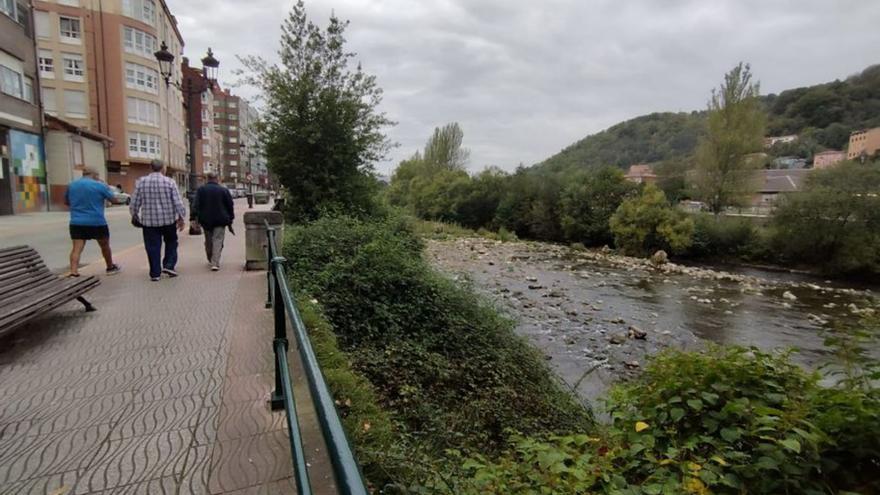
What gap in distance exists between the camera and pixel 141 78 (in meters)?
39.7

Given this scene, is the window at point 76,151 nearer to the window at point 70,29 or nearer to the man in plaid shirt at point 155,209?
the window at point 70,29

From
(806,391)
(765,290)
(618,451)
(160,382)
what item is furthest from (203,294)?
(765,290)

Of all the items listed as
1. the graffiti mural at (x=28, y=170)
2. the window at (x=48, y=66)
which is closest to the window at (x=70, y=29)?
the window at (x=48, y=66)

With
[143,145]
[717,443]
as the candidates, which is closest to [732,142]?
[717,443]

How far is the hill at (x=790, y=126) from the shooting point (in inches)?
2862

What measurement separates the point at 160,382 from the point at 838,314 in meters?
19.2

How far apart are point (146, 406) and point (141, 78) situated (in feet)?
153

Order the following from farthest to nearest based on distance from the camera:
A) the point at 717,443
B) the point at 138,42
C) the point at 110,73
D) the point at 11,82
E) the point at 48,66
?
the point at 138,42 → the point at 110,73 → the point at 48,66 → the point at 11,82 → the point at 717,443

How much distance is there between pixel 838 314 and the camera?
14.9 m

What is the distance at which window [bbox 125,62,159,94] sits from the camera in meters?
38.8

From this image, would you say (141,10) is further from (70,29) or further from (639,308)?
(639,308)

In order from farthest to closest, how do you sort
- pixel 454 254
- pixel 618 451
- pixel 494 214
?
pixel 494 214 → pixel 454 254 → pixel 618 451

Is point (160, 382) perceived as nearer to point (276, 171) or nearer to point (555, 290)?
point (276, 171)

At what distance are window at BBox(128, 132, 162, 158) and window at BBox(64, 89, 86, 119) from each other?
3.57 m
